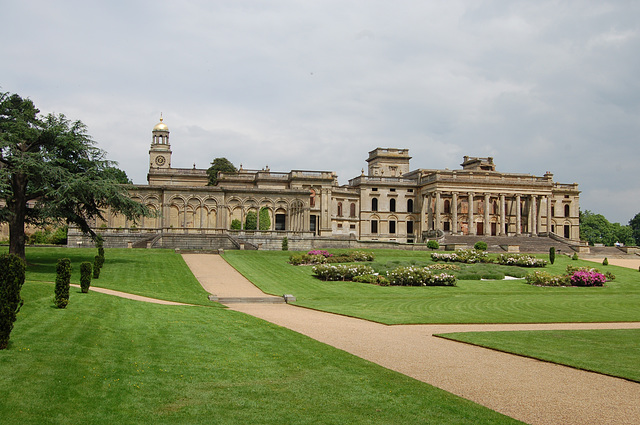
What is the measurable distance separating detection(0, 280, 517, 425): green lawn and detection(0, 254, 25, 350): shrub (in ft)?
1.33

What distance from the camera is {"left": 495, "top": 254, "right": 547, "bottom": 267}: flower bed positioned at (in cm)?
4488

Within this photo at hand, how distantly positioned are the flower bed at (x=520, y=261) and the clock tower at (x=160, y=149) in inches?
1969

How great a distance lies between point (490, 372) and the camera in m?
11.5

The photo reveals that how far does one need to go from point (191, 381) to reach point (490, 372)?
6.01 meters

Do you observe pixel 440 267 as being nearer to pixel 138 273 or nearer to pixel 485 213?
pixel 138 273

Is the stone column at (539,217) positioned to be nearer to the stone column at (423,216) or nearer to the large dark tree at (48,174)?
the stone column at (423,216)

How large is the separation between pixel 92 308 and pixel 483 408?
12.6 m

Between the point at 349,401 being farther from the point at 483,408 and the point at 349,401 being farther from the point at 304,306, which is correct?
the point at 304,306

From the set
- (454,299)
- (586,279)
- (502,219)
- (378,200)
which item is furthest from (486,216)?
(454,299)

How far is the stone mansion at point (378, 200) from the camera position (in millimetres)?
63719

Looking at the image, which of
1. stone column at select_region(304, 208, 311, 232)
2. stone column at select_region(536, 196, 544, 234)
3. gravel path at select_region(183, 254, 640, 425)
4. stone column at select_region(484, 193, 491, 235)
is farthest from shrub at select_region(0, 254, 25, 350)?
stone column at select_region(536, 196, 544, 234)

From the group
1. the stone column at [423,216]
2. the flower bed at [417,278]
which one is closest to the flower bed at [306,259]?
the flower bed at [417,278]

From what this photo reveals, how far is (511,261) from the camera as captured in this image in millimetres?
45500

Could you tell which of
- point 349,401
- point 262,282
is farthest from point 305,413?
point 262,282
